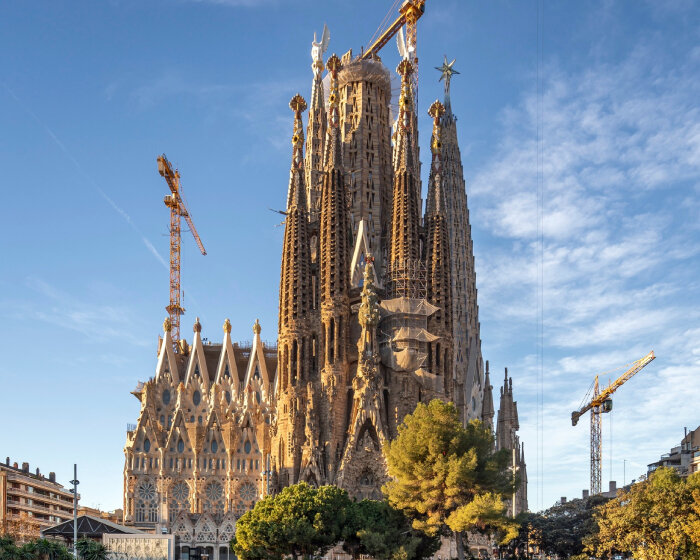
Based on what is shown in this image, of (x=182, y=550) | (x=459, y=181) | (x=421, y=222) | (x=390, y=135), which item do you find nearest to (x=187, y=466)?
(x=182, y=550)

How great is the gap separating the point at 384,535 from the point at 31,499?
51.0 m

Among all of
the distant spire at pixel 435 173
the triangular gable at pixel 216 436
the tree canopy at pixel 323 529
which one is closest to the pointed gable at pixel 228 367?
the triangular gable at pixel 216 436

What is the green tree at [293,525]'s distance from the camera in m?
46.5

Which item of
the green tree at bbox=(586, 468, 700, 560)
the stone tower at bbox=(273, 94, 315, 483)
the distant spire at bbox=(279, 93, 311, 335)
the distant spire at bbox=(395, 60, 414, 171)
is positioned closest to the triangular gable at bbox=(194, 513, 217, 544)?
the stone tower at bbox=(273, 94, 315, 483)

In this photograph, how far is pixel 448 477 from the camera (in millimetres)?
45938

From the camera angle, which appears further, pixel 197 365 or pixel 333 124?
pixel 197 365

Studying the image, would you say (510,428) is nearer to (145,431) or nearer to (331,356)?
(331,356)

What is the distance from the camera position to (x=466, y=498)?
46.9 meters

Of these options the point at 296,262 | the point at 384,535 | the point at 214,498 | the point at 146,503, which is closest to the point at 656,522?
the point at 384,535

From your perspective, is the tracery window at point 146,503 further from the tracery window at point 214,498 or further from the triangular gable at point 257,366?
the triangular gable at point 257,366

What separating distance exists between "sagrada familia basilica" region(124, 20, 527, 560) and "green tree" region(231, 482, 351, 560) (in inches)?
622

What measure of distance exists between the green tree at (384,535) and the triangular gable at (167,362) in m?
36.7

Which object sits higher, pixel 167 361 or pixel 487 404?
pixel 167 361

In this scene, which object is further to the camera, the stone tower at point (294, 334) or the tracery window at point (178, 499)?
the tracery window at point (178, 499)
